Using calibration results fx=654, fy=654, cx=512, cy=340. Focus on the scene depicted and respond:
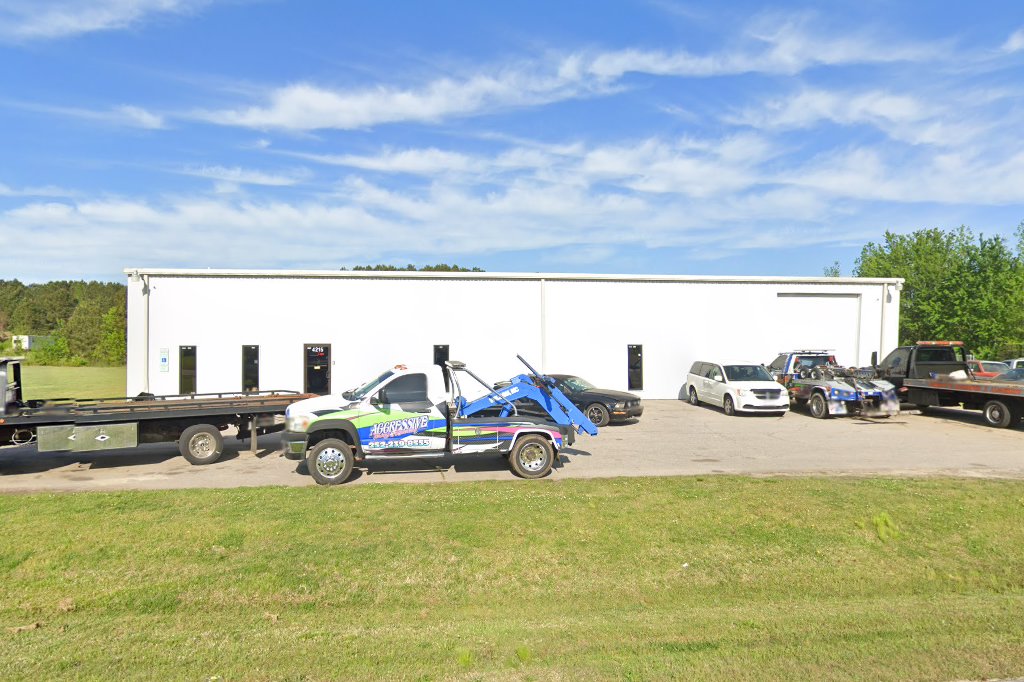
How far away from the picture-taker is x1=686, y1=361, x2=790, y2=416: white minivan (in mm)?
19672

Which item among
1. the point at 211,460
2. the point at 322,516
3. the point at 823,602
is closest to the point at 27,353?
the point at 211,460

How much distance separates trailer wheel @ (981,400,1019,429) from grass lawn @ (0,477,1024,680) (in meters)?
9.11

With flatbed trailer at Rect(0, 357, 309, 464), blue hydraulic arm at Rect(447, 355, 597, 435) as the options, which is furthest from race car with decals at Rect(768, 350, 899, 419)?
flatbed trailer at Rect(0, 357, 309, 464)

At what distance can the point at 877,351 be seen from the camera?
2630 cm

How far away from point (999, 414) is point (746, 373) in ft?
21.8

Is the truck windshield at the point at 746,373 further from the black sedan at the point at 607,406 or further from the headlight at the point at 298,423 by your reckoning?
the headlight at the point at 298,423

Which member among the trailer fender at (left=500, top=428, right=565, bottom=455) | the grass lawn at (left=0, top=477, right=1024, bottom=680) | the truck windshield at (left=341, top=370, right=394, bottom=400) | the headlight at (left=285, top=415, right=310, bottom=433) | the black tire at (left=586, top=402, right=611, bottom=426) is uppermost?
the truck windshield at (left=341, top=370, right=394, bottom=400)

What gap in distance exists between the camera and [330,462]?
10.4m

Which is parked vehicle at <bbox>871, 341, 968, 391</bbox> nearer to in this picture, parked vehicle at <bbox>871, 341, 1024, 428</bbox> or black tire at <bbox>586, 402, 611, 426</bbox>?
parked vehicle at <bbox>871, 341, 1024, 428</bbox>

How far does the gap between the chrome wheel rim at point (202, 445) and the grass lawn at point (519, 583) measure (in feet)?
10.5

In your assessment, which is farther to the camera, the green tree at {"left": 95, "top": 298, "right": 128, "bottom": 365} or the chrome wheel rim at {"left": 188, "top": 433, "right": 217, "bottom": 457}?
the green tree at {"left": 95, "top": 298, "right": 128, "bottom": 365}

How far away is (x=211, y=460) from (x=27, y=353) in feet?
265

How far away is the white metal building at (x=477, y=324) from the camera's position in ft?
73.6

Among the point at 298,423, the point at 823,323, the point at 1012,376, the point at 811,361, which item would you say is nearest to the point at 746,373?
the point at 811,361
